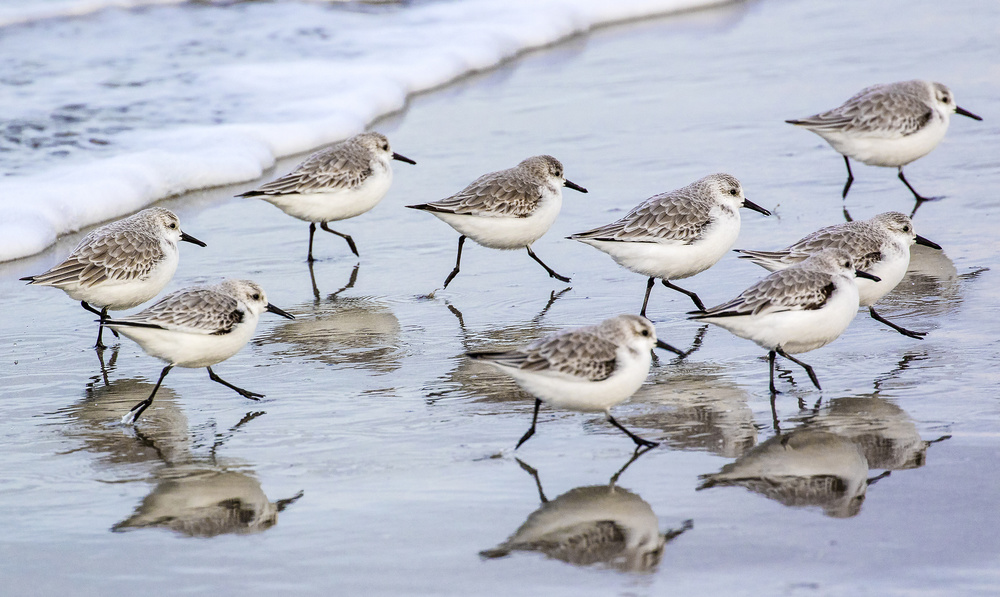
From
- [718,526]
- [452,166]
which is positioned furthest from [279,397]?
[452,166]

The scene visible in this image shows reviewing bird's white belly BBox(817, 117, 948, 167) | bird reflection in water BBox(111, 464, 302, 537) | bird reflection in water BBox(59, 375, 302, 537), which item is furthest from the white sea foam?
bird's white belly BBox(817, 117, 948, 167)

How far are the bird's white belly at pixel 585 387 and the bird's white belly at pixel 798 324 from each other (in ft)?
2.89

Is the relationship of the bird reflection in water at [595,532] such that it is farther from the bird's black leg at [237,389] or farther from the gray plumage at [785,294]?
the bird's black leg at [237,389]

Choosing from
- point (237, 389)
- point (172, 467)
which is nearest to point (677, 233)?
point (237, 389)

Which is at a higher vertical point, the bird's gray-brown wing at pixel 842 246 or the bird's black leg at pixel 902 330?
the bird's gray-brown wing at pixel 842 246

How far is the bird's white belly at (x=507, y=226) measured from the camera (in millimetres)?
8820

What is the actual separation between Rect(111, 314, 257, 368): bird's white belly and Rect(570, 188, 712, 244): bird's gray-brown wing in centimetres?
245

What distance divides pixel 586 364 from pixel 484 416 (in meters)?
1.02

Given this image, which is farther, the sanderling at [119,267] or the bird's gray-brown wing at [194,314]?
the sanderling at [119,267]

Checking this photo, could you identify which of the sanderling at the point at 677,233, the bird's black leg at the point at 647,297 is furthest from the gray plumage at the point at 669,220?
the bird's black leg at the point at 647,297

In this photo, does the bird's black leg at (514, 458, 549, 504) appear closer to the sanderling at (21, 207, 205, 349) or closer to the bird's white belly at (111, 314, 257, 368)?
the bird's white belly at (111, 314, 257, 368)

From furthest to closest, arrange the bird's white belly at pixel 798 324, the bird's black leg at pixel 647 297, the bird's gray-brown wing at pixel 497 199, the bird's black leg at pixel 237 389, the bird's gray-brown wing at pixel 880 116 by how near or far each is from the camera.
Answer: the bird's gray-brown wing at pixel 880 116, the bird's gray-brown wing at pixel 497 199, the bird's black leg at pixel 647 297, the bird's black leg at pixel 237 389, the bird's white belly at pixel 798 324

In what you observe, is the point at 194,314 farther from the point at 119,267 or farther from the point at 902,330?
the point at 902,330

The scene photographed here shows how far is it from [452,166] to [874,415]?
6.59 m
